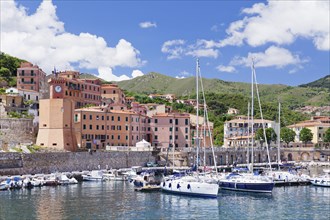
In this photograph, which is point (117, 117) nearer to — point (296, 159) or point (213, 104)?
point (296, 159)

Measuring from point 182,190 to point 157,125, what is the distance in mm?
38842

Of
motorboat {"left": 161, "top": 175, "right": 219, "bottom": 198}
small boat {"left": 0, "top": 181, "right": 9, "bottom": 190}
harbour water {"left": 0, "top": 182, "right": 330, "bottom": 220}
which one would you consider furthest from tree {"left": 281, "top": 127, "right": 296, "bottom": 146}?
small boat {"left": 0, "top": 181, "right": 9, "bottom": 190}

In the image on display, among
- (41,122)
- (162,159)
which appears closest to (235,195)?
(162,159)

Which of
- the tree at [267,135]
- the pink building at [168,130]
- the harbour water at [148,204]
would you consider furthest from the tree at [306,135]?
the harbour water at [148,204]

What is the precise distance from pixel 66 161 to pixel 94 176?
16.7 ft

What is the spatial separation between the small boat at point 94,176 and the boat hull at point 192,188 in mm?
13539

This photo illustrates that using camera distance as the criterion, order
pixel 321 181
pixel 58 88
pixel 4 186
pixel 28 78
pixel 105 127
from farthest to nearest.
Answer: pixel 28 78 → pixel 105 127 → pixel 58 88 → pixel 321 181 → pixel 4 186

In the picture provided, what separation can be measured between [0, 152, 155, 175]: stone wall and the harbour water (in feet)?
24.2

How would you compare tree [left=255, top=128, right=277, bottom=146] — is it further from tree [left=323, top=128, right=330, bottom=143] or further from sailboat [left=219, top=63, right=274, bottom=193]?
sailboat [left=219, top=63, right=274, bottom=193]

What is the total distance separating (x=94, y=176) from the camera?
56438 millimetres

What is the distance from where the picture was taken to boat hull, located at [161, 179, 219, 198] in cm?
4203

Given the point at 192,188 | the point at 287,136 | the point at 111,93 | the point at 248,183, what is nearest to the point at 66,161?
the point at 192,188

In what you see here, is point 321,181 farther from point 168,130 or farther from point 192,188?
point 168,130

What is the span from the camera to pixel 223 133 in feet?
357
